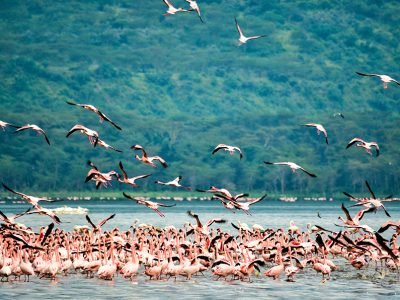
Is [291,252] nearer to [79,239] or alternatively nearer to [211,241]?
[211,241]

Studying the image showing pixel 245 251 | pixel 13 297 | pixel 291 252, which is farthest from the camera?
pixel 291 252

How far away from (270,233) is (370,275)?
1075 cm

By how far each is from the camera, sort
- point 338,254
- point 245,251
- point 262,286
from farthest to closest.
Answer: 1. point 338,254
2. point 245,251
3. point 262,286

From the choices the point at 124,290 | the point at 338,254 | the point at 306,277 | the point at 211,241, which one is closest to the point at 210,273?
the point at 211,241

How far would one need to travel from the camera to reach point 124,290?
4081 centimetres

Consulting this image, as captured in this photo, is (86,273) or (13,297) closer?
(13,297)

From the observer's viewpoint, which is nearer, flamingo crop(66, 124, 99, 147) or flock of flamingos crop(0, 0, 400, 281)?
flamingo crop(66, 124, 99, 147)

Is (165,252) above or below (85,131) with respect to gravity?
below

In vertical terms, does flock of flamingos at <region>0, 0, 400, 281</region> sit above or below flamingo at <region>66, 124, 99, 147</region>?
below

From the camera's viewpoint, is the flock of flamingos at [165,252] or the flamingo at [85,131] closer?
the flamingo at [85,131]

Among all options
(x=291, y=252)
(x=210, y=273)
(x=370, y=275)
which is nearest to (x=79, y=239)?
(x=210, y=273)

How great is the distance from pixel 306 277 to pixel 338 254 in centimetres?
1053

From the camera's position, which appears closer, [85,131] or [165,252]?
[85,131]

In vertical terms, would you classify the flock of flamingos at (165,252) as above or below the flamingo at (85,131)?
below
